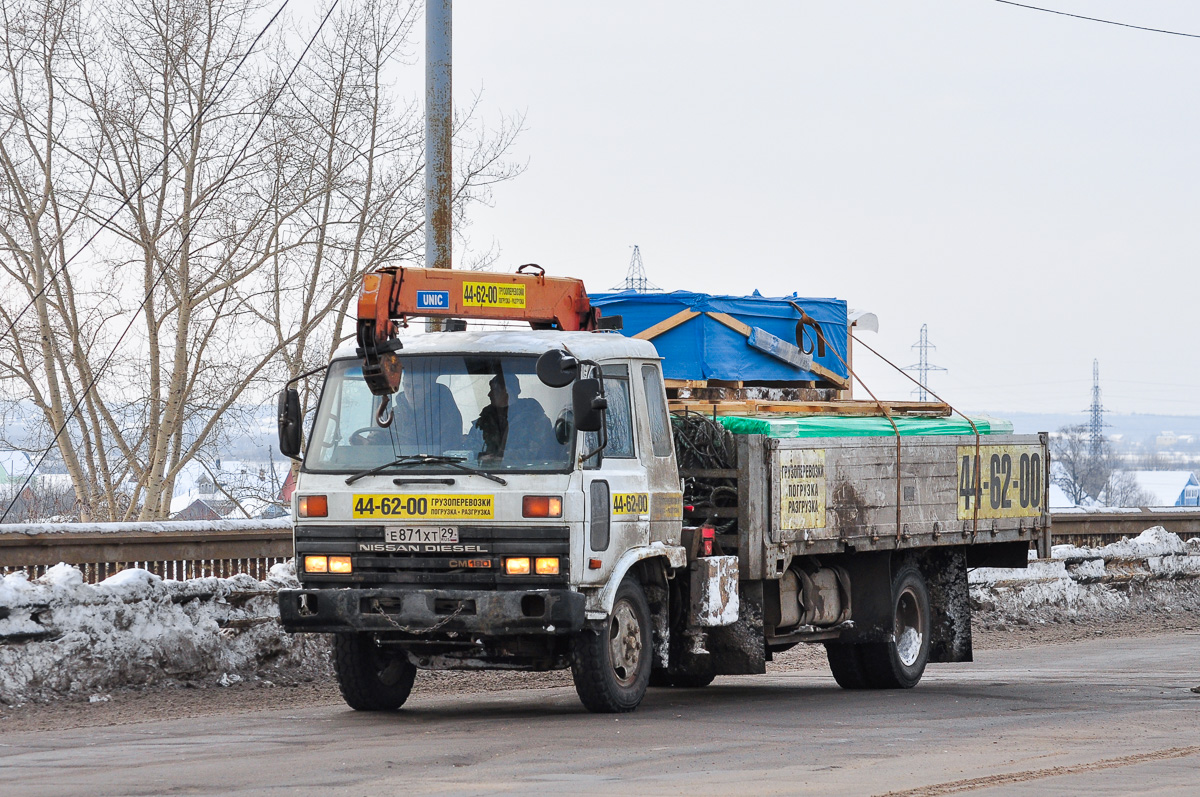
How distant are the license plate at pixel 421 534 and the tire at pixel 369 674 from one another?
36.8 inches

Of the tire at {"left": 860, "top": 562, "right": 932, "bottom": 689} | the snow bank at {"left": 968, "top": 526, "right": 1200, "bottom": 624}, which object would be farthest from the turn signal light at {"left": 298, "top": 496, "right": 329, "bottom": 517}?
the snow bank at {"left": 968, "top": 526, "right": 1200, "bottom": 624}

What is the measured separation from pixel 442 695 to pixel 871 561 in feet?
11.8

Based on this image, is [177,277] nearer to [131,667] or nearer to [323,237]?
[323,237]

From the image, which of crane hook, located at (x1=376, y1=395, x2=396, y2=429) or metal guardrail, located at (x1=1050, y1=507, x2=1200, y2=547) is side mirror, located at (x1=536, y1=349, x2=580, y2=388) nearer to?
crane hook, located at (x1=376, y1=395, x2=396, y2=429)

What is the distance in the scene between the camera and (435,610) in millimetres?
9672

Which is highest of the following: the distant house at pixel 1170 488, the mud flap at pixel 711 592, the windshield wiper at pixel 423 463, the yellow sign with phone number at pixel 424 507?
the windshield wiper at pixel 423 463

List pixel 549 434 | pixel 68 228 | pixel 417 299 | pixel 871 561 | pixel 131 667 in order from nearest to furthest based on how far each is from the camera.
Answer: pixel 549 434 < pixel 417 299 < pixel 131 667 < pixel 871 561 < pixel 68 228

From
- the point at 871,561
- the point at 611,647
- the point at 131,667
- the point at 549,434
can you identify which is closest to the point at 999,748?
the point at 611,647

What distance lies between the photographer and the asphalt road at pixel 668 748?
7.50m

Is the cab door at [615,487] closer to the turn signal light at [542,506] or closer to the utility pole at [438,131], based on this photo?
the turn signal light at [542,506]

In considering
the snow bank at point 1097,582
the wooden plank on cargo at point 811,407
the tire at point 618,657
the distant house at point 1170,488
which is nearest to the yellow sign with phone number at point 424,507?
the tire at point 618,657

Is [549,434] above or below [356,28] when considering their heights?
below

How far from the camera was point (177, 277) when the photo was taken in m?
24.2

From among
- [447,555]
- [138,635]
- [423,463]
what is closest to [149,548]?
[138,635]
